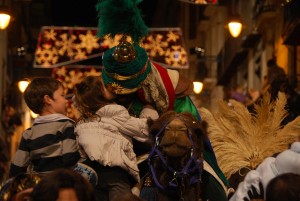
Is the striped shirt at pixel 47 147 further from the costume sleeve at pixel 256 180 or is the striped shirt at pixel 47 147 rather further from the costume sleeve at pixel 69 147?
the costume sleeve at pixel 256 180

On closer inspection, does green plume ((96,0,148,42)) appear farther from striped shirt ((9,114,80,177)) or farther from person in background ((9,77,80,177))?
striped shirt ((9,114,80,177))

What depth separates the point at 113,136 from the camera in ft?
28.1

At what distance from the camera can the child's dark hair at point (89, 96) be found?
28.6 ft

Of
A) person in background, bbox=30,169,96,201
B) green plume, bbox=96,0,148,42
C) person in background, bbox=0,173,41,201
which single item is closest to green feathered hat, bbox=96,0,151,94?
green plume, bbox=96,0,148,42

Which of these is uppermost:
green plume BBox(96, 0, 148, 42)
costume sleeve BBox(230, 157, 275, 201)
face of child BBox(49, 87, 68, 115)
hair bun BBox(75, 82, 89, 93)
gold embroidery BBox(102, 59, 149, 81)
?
green plume BBox(96, 0, 148, 42)

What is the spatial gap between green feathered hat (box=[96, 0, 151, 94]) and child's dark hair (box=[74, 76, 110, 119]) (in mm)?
107

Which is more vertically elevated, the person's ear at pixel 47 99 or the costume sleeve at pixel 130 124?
the person's ear at pixel 47 99

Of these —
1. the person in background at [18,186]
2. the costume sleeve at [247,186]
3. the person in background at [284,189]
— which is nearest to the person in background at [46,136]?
the person in background at [18,186]

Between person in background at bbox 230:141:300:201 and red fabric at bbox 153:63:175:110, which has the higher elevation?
red fabric at bbox 153:63:175:110

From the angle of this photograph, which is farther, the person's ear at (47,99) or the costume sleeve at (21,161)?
the person's ear at (47,99)

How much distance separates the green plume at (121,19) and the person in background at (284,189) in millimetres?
3070

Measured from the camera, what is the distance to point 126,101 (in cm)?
899

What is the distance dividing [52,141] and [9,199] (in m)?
1.37

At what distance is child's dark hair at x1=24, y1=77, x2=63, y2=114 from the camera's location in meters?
8.65
